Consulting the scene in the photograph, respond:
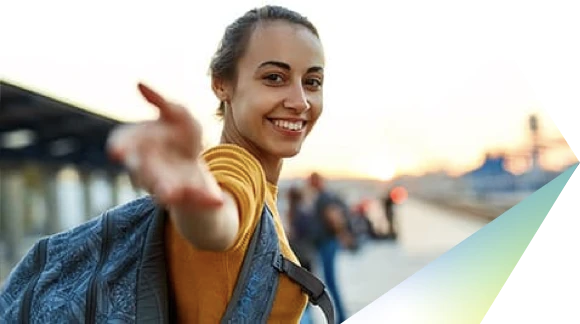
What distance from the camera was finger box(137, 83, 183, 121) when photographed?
60 cm

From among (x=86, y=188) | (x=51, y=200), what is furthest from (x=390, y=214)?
(x=51, y=200)

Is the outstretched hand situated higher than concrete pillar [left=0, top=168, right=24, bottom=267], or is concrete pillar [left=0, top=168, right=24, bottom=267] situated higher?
concrete pillar [left=0, top=168, right=24, bottom=267]

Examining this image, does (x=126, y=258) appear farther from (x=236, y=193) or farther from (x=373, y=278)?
(x=373, y=278)

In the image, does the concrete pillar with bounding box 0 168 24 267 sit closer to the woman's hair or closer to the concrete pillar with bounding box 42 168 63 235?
the concrete pillar with bounding box 42 168 63 235

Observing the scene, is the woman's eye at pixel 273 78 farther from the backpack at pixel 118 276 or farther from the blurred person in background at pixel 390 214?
the blurred person in background at pixel 390 214

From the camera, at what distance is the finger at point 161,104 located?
601mm

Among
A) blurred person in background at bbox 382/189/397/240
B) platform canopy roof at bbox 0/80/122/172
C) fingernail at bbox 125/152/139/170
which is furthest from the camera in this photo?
blurred person in background at bbox 382/189/397/240

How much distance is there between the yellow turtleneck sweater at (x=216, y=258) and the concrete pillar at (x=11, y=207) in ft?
14.1

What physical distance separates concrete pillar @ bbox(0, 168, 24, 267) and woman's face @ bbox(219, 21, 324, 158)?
419 cm

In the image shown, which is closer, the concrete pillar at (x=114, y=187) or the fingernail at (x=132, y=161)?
the fingernail at (x=132, y=161)

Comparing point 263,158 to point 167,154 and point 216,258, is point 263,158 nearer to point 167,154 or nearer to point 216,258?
point 216,258

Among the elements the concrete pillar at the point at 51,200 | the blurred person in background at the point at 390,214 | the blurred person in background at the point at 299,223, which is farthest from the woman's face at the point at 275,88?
the blurred person in background at the point at 390,214

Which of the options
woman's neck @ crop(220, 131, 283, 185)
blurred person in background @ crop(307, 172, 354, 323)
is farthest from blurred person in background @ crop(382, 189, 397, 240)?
woman's neck @ crop(220, 131, 283, 185)

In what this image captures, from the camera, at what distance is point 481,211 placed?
19.3ft
